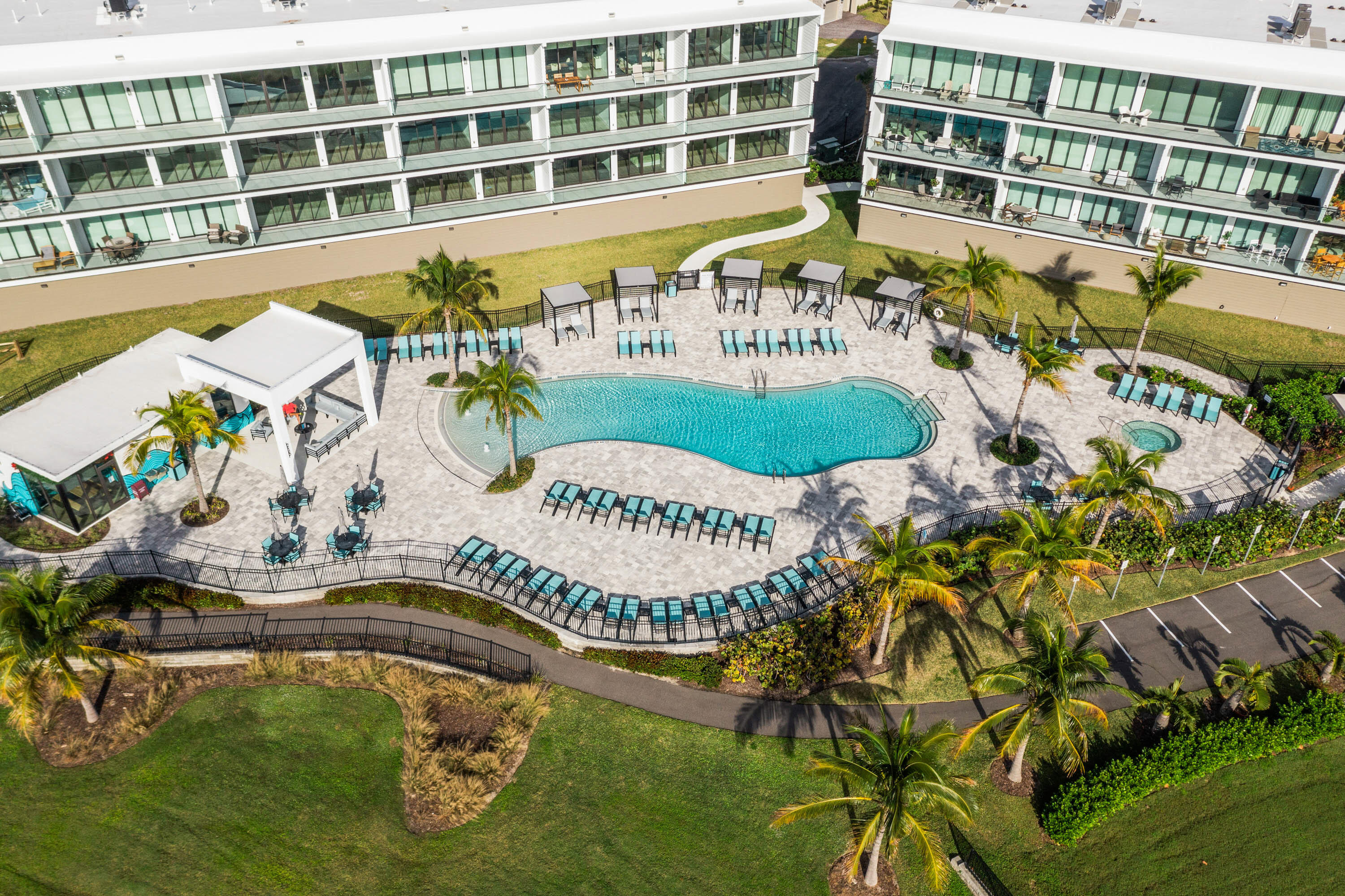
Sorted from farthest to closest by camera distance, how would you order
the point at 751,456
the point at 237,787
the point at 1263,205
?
the point at 1263,205 < the point at 751,456 < the point at 237,787

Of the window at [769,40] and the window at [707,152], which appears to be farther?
the window at [707,152]

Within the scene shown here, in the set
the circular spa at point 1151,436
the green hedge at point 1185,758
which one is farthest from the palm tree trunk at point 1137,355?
the green hedge at point 1185,758

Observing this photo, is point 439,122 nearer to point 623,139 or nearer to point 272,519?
point 623,139

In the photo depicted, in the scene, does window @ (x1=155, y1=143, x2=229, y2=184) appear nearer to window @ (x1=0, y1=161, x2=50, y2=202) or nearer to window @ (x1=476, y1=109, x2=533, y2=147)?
window @ (x1=0, y1=161, x2=50, y2=202)

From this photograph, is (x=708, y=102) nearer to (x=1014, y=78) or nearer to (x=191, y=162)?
(x=1014, y=78)

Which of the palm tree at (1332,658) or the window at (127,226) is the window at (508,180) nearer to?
the window at (127,226)

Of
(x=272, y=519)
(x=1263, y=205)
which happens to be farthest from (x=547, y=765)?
(x=1263, y=205)
